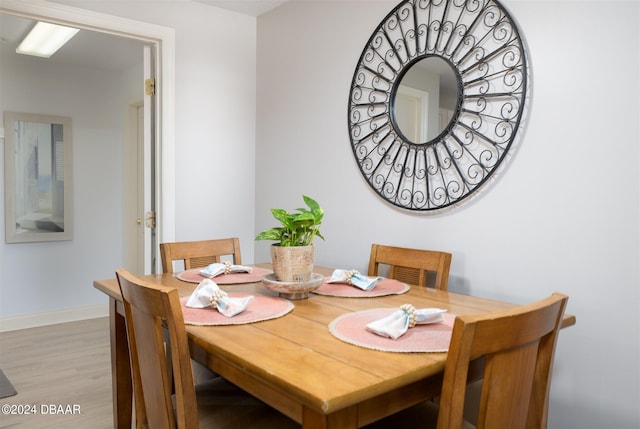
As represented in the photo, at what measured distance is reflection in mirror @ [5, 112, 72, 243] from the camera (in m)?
3.90

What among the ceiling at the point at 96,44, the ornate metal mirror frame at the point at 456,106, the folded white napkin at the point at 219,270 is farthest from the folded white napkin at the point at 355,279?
the ceiling at the point at 96,44

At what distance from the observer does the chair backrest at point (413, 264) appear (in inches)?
77.2

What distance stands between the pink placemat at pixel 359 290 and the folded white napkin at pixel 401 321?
416mm

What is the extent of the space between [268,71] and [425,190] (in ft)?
5.27

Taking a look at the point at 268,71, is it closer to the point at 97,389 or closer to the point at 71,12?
the point at 71,12

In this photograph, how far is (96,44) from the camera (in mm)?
3688

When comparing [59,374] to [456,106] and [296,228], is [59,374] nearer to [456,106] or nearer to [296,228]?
[296,228]

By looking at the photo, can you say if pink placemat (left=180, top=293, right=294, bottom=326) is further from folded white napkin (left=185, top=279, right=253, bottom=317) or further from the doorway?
the doorway

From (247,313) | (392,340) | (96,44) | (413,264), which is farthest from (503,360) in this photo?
(96,44)

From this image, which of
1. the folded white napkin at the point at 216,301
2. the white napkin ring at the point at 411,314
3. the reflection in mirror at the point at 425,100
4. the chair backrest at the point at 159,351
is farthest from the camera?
the reflection in mirror at the point at 425,100

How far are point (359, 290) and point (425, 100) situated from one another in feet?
3.26

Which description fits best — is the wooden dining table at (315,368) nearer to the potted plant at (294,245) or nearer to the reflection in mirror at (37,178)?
the potted plant at (294,245)

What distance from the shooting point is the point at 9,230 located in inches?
154

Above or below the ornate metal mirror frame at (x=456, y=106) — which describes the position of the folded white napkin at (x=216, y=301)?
below
